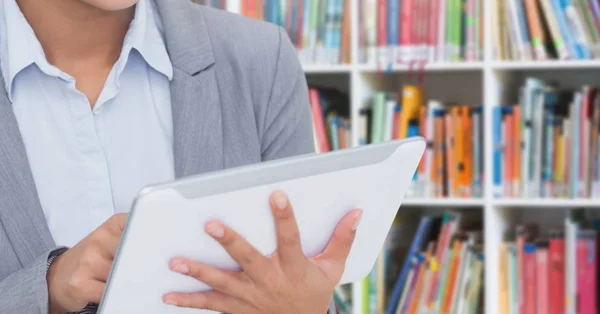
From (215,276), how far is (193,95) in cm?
41

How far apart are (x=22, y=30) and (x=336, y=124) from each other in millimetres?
1921

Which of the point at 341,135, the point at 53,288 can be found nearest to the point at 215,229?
the point at 53,288

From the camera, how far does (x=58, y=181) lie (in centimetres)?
119

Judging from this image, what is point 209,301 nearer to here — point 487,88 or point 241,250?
point 241,250

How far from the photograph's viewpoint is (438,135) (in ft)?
9.78

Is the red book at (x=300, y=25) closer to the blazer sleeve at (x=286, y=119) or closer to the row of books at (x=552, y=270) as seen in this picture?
the row of books at (x=552, y=270)

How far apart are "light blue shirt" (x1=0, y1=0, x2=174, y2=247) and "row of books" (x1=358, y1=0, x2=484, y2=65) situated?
1788mm

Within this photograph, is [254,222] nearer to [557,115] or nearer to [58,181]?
[58,181]

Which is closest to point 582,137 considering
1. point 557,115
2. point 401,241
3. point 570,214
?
point 557,115

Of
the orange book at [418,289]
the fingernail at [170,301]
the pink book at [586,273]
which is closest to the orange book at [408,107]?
the orange book at [418,289]

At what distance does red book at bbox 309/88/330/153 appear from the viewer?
10.0ft

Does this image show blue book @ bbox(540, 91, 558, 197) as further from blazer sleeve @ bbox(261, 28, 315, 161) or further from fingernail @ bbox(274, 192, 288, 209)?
fingernail @ bbox(274, 192, 288, 209)

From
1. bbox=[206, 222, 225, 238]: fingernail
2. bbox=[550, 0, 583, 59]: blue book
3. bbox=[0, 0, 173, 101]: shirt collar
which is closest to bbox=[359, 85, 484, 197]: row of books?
bbox=[550, 0, 583, 59]: blue book

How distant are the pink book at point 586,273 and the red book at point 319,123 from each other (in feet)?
2.85
